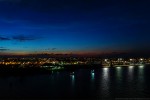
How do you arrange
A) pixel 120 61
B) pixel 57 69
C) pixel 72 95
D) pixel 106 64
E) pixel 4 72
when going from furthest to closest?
pixel 120 61
pixel 106 64
pixel 57 69
pixel 4 72
pixel 72 95

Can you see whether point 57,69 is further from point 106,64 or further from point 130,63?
point 130,63

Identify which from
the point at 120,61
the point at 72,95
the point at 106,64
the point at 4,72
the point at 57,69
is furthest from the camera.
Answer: the point at 120,61

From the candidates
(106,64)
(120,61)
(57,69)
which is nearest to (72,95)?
(57,69)

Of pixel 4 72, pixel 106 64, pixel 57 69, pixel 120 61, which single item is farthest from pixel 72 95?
pixel 120 61

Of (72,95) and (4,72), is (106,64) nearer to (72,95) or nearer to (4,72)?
(4,72)

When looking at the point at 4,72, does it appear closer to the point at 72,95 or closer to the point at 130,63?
the point at 72,95

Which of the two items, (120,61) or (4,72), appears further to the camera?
(120,61)

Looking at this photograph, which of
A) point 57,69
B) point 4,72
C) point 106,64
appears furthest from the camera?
point 106,64

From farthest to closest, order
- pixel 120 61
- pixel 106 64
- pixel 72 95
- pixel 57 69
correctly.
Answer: pixel 120 61 < pixel 106 64 < pixel 57 69 < pixel 72 95

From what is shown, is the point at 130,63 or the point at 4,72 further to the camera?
the point at 130,63
